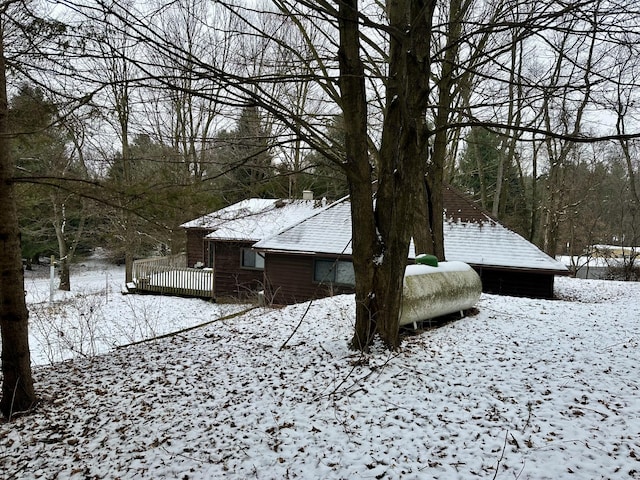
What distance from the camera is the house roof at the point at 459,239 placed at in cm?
1217

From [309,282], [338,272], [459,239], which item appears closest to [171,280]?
[309,282]

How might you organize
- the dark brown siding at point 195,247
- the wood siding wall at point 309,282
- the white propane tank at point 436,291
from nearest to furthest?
1. the white propane tank at point 436,291
2. the wood siding wall at point 309,282
3. the dark brown siding at point 195,247

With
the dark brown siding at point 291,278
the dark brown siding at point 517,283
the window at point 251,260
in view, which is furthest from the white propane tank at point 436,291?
the window at point 251,260

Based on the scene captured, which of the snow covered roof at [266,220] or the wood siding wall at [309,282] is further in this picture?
the snow covered roof at [266,220]

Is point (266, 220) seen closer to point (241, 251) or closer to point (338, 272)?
point (241, 251)

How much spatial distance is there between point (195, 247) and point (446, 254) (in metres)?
15.3

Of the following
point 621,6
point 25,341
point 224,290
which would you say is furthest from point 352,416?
point 224,290

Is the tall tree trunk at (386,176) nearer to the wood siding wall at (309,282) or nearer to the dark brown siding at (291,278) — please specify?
the wood siding wall at (309,282)

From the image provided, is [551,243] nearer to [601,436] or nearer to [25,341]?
[601,436]

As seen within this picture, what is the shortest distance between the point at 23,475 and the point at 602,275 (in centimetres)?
2938

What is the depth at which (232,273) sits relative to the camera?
17.8 m

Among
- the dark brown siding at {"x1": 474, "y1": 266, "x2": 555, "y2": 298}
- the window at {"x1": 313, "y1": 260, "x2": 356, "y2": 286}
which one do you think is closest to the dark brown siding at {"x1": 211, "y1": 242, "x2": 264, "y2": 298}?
the window at {"x1": 313, "y1": 260, "x2": 356, "y2": 286}

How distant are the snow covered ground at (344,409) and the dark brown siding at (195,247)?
17.0m

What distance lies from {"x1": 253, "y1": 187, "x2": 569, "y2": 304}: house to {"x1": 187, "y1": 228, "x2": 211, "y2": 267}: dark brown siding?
9.08m
